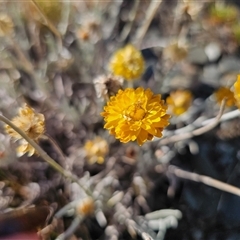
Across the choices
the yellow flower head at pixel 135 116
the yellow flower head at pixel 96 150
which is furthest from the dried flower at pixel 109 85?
the yellow flower head at pixel 96 150

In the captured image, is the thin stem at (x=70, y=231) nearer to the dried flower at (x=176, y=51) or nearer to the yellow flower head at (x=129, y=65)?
the yellow flower head at (x=129, y=65)

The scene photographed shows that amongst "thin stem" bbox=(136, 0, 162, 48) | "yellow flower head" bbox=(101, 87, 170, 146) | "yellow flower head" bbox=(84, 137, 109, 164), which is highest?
"thin stem" bbox=(136, 0, 162, 48)

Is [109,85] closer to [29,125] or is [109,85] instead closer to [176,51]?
[29,125]

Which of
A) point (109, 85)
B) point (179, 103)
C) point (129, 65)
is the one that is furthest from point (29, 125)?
point (179, 103)

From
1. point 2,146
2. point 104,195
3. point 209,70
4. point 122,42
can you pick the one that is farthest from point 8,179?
point 209,70

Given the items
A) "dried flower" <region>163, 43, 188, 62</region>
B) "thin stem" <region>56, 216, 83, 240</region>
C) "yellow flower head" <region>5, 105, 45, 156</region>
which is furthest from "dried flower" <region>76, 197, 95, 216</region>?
"dried flower" <region>163, 43, 188, 62</region>

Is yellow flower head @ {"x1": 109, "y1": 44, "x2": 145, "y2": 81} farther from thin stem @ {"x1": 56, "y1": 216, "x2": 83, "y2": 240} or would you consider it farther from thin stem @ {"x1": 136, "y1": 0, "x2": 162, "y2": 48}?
thin stem @ {"x1": 56, "y1": 216, "x2": 83, "y2": 240}
